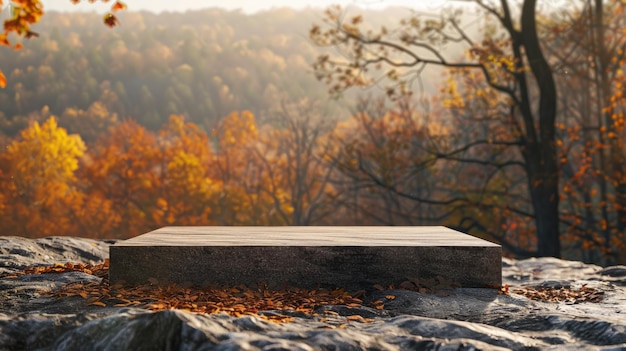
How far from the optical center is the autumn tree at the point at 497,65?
13.3 metres

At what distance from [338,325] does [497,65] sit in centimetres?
971

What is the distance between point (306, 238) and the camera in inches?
284

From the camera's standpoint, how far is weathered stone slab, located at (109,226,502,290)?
6.41 metres

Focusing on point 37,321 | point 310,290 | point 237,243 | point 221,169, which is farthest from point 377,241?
point 221,169

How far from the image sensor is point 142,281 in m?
6.42

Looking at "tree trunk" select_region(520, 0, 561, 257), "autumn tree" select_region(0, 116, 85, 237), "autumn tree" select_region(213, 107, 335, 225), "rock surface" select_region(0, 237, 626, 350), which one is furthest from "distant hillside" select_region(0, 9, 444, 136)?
"rock surface" select_region(0, 237, 626, 350)

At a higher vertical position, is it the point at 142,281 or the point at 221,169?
the point at 221,169

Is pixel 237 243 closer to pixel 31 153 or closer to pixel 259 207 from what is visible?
pixel 259 207

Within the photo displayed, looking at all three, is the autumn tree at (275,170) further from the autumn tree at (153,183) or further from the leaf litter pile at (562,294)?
the leaf litter pile at (562,294)

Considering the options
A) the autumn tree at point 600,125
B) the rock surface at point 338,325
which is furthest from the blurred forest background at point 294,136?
the rock surface at point 338,325

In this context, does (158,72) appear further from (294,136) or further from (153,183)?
(294,136)

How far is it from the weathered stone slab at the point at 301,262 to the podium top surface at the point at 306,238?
0.02 metres

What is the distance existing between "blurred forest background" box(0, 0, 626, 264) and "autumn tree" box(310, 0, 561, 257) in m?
0.10

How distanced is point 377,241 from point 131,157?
37.1 meters
